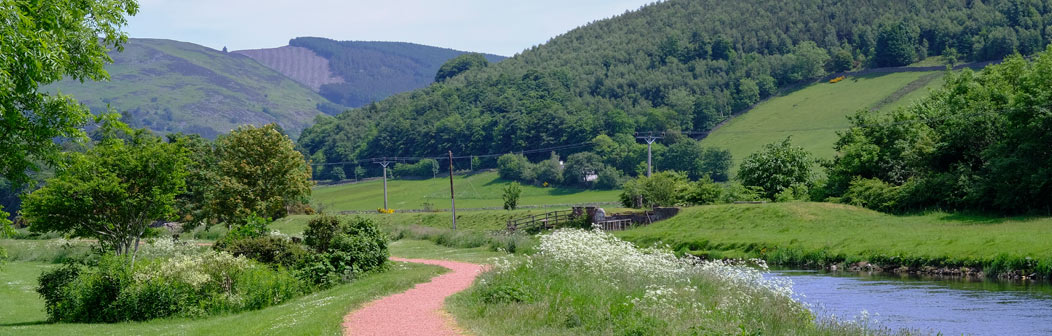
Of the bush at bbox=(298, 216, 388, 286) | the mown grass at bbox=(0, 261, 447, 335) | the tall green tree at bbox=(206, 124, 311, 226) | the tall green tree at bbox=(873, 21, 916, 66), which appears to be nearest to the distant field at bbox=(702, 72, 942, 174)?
the tall green tree at bbox=(873, 21, 916, 66)

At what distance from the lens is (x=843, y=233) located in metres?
44.5

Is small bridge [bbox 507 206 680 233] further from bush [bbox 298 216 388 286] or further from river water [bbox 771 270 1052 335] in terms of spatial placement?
bush [bbox 298 216 388 286]

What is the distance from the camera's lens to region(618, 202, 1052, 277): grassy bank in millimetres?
33906

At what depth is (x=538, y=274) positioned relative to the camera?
821 inches

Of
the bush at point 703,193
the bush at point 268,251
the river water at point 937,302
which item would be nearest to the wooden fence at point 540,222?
the bush at point 703,193

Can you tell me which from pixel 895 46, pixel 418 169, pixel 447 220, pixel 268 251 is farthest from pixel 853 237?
pixel 418 169

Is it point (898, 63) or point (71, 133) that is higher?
point (898, 63)

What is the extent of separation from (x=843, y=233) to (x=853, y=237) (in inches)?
84.5

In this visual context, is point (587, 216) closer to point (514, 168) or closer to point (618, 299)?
point (618, 299)

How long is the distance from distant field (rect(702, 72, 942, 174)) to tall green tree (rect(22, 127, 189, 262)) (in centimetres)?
9010

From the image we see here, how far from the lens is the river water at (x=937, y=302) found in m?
22.5

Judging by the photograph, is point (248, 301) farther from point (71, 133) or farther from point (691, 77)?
point (691, 77)

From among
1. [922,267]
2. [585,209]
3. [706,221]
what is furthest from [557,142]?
[922,267]

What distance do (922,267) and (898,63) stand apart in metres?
124
